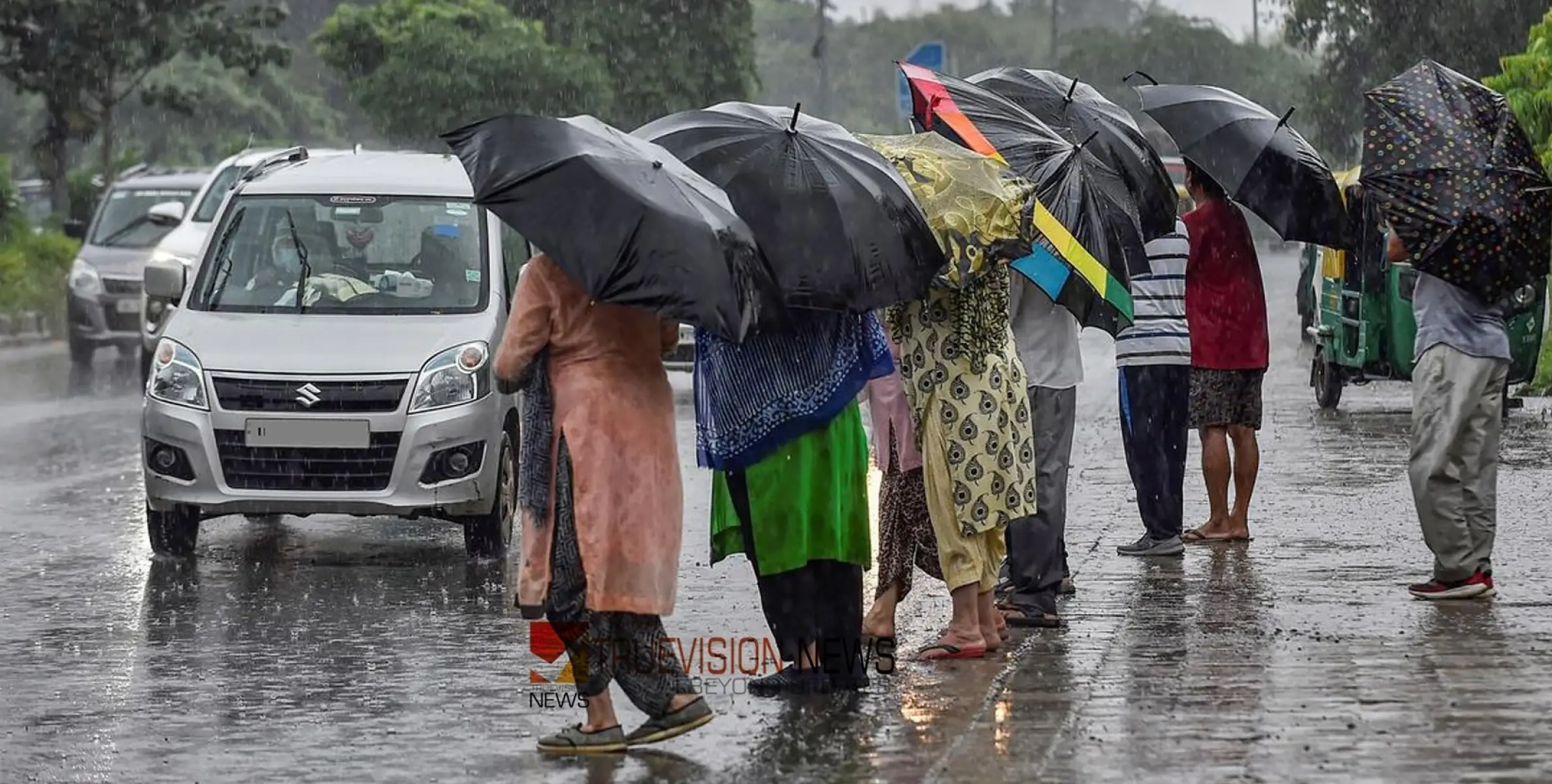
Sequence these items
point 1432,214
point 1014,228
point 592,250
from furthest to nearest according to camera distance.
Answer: point 1432,214, point 1014,228, point 592,250

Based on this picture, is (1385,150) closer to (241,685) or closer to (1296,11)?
(241,685)

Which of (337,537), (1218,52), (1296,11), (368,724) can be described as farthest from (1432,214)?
(1218,52)

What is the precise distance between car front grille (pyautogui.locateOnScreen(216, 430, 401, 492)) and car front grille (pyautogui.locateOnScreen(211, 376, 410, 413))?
0.13 m

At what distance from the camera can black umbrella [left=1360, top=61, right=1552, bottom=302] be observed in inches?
374

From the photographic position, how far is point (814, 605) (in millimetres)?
7961

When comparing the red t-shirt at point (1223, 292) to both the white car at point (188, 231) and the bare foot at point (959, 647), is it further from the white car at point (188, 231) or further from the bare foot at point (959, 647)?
the white car at point (188, 231)

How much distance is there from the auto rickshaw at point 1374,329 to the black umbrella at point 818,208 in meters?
Result: 10.0

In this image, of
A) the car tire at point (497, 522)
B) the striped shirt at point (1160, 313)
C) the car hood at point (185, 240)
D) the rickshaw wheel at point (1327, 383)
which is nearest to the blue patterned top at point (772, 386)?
the striped shirt at point (1160, 313)

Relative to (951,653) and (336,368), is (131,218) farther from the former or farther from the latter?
(951,653)

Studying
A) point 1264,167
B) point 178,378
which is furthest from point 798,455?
point 178,378

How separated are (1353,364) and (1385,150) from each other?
30.2 ft

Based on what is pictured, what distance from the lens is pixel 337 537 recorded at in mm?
12664

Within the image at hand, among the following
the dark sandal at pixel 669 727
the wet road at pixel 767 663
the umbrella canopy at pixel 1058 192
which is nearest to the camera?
the wet road at pixel 767 663

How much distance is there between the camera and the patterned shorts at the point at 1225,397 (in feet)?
37.7
